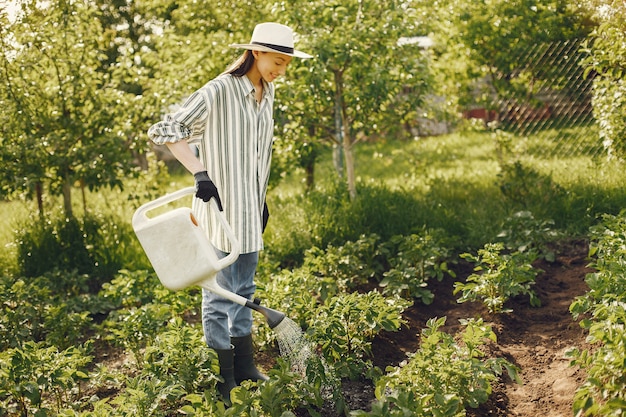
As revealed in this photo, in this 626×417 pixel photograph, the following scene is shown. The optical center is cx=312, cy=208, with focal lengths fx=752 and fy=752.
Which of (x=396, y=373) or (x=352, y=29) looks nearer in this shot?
(x=396, y=373)

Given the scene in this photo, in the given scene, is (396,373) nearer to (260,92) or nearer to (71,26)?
(260,92)

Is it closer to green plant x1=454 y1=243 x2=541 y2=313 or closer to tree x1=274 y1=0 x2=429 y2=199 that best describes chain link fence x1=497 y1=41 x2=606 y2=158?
tree x1=274 y1=0 x2=429 y2=199

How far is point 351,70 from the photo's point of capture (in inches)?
223

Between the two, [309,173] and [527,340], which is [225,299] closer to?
[527,340]

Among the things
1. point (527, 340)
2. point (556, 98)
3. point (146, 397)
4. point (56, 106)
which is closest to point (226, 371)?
point (146, 397)

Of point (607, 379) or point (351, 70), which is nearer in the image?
point (607, 379)

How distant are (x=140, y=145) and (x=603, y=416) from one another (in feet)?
13.9

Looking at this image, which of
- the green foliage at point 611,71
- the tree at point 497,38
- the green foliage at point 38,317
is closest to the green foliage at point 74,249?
the green foliage at point 38,317

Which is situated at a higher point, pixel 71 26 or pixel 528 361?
pixel 71 26

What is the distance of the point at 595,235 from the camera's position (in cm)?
402

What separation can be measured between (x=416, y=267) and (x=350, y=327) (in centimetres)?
111

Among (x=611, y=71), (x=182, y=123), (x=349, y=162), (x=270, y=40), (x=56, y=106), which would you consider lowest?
(x=349, y=162)

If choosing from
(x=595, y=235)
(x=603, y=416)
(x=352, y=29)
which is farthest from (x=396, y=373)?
(x=352, y=29)

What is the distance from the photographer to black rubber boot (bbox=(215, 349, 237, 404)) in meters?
3.13
